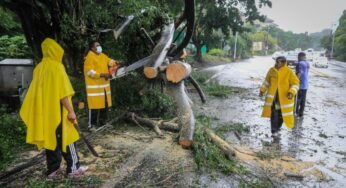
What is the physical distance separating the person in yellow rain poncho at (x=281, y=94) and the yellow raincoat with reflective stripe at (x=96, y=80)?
11.3 ft

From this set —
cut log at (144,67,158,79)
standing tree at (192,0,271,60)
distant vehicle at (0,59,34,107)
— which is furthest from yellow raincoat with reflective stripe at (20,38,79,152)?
Result: standing tree at (192,0,271,60)

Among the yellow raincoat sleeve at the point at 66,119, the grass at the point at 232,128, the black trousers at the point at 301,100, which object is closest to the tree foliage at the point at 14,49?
the grass at the point at 232,128

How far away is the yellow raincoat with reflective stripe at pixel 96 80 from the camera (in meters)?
6.82

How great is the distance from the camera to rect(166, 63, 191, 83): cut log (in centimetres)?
575

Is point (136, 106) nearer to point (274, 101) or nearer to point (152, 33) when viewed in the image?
point (152, 33)

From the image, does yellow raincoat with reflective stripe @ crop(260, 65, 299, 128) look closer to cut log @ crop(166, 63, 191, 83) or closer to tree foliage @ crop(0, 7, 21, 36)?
cut log @ crop(166, 63, 191, 83)

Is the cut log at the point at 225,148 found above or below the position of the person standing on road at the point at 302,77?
below

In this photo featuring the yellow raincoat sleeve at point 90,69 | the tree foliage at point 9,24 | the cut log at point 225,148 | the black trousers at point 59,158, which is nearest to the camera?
the black trousers at point 59,158

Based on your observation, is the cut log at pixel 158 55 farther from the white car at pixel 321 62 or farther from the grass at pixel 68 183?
the white car at pixel 321 62

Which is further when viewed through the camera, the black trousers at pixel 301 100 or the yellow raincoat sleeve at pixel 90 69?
the black trousers at pixel 301 100

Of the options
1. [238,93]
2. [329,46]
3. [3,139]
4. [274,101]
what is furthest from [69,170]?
[329,46]

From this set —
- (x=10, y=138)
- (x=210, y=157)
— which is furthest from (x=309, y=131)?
(x=10, y=138)

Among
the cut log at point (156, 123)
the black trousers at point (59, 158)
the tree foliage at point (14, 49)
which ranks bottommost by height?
the cut log at point (156, 123)

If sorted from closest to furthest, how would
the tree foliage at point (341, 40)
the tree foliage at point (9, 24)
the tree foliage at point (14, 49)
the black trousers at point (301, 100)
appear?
the black trousers at point (301, 100), the tree foliage at point (14, 49), the tree foliage at point (9, 24), the tree foliage at point (341, 40)
